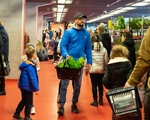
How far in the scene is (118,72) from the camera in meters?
4.01

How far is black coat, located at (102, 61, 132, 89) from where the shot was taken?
4.03 meters

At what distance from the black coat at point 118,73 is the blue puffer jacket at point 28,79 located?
3.98 ft

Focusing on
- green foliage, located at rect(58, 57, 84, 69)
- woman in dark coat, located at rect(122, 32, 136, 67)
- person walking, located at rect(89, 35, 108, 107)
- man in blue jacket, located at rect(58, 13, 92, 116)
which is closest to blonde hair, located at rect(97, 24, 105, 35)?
woman in dark coat, located at rect(122, 32, 136, 67)

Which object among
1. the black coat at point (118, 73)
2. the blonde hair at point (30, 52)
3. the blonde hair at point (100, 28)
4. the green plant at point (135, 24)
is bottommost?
the black coat at point (118, 73)

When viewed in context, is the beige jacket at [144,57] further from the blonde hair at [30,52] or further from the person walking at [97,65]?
the person walking at [97,65]

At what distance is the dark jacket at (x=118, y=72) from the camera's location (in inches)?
159

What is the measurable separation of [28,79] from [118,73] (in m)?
1.51

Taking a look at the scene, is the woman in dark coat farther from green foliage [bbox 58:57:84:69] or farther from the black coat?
the black coat

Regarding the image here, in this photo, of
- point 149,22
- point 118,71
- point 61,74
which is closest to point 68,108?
point 61,74

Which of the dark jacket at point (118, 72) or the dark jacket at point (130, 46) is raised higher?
the dark jacket at point (130, 46)

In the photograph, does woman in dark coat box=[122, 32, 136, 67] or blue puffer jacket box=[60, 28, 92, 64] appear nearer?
blue puffer jacket box=[60, 28, 92, 64]

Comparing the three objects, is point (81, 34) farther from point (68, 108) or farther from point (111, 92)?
point (111, 92)

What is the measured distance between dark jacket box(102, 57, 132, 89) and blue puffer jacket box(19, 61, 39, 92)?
1.21 m

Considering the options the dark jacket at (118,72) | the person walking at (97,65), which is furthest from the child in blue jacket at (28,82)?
the person walking at (97,65)
